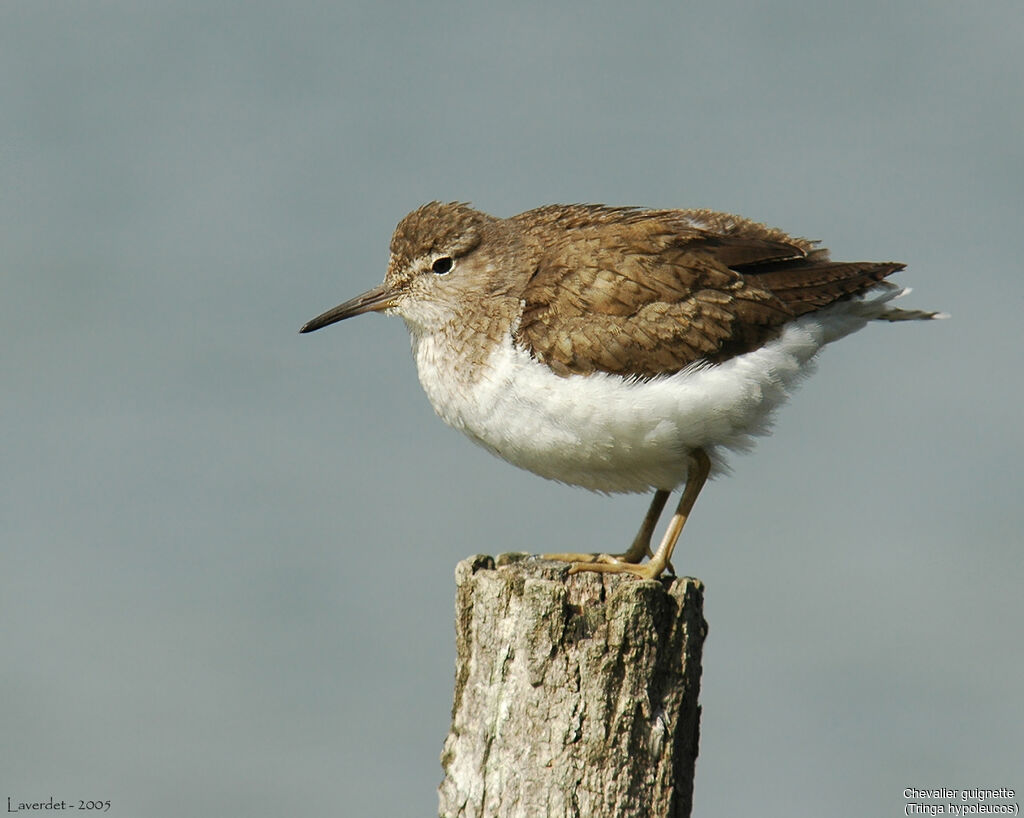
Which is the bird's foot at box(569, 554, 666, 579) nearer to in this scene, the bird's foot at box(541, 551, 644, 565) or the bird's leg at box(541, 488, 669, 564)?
the bird's foot at box(541, 551, 644, 565)

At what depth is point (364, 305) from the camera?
9.03 meters

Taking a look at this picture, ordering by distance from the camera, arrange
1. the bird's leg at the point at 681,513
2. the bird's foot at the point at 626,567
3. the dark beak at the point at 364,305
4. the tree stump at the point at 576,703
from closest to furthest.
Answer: the tree stump at the point at 576,703
the bird's foot at the point at 626,567
the bird's leg at the point at 681,513
the dark beak at the point at 364,305

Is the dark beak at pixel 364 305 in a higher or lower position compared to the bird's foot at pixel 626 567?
higher

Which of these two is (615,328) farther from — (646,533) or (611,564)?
(646,533)

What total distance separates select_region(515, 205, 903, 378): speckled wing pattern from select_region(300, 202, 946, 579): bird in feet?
0.04

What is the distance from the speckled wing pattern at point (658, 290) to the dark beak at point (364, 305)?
3.96 ft

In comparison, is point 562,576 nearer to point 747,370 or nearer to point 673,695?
point 673,695

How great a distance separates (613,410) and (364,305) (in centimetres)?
238

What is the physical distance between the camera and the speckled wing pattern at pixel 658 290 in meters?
7.76

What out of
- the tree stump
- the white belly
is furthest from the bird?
the tree stump

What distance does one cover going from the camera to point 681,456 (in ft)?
26.8

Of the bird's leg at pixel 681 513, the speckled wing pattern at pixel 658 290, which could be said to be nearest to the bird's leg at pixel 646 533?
the bird's leg at pixel 681 513

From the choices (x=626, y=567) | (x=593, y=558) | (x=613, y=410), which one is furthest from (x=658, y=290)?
(x=593, y=558)

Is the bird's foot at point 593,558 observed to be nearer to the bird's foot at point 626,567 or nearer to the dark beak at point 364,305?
the bird's foot at point 626,567
